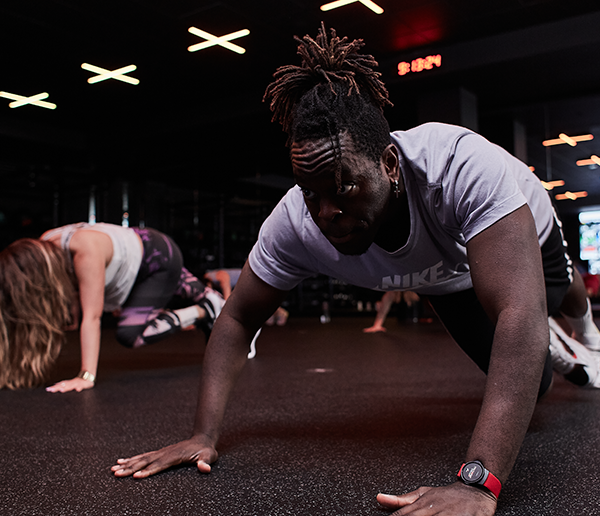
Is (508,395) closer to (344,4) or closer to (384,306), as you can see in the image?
→ (344,4)

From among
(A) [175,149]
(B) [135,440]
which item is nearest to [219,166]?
(A) [175,149]

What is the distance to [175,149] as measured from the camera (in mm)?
6473

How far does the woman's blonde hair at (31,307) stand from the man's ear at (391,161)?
1.51m

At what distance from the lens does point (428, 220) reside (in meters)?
0.94

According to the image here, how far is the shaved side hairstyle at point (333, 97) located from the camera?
82cm

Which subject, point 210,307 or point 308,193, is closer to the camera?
point 308,193

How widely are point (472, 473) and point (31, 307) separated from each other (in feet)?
5.68

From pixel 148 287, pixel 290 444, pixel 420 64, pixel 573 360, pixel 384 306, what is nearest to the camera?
pixel 290 444

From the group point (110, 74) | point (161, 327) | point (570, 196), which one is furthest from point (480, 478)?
point (570, 196)

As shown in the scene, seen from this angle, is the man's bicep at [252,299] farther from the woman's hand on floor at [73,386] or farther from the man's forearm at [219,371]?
the woman's hand on floor at [73,386]

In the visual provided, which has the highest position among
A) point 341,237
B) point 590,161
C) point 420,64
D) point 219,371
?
point 420,64

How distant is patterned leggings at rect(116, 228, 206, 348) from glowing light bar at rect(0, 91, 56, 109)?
3547mm

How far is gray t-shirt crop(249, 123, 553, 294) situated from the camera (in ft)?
2.69

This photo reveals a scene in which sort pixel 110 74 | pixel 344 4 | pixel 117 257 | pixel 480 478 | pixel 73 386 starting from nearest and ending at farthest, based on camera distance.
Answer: pixel 480 478
pixel 73 386
pixel 117 257
pixel 344 4
pixel 110 74
